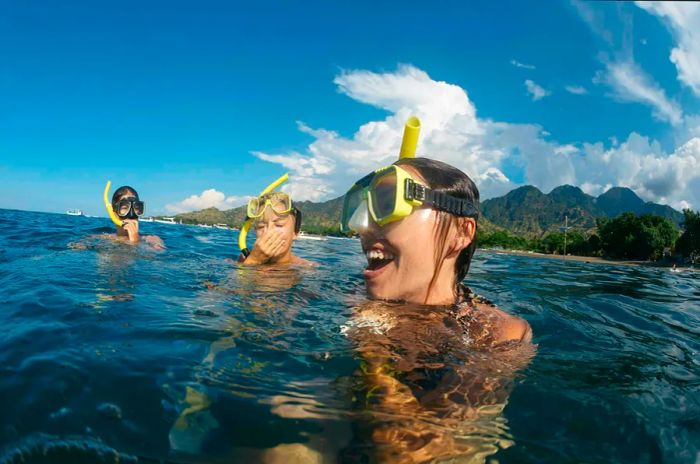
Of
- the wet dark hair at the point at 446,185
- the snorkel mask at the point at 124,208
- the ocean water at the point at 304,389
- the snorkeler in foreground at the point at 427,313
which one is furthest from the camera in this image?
the snorkel mask at the point at 124,208

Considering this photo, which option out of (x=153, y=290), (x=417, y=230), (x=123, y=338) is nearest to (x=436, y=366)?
(x=417, y=230)

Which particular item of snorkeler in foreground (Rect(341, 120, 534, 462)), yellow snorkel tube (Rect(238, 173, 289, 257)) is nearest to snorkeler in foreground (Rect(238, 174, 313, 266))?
yellow snorkel tube (Rect(238, 173, 289, 257))

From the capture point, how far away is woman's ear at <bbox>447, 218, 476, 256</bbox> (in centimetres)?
280

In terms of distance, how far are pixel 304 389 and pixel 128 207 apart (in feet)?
29.9

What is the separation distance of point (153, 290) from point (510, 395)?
11.4 ft

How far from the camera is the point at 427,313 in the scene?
2.77 meters

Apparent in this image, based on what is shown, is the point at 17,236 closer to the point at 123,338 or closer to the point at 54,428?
the point at 123,338

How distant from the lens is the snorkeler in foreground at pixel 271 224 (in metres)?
6.19

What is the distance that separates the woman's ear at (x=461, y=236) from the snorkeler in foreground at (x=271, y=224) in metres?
3.87

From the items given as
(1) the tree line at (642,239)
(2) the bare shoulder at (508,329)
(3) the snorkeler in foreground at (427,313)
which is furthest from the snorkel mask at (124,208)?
(1) the tree line at (642,239)

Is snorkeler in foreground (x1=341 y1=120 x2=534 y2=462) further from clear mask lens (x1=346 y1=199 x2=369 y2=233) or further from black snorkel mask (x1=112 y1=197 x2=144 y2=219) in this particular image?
black snorkel mask (x1=112 y1=197 x2=144 y2=219)

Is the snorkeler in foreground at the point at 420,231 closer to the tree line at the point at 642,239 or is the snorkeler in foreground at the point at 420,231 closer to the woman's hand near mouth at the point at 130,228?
the woman's hand near mouth at the point at 130,228

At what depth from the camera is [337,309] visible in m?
3.49

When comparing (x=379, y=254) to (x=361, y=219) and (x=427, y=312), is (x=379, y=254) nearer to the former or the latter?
(x=361, y=219)
